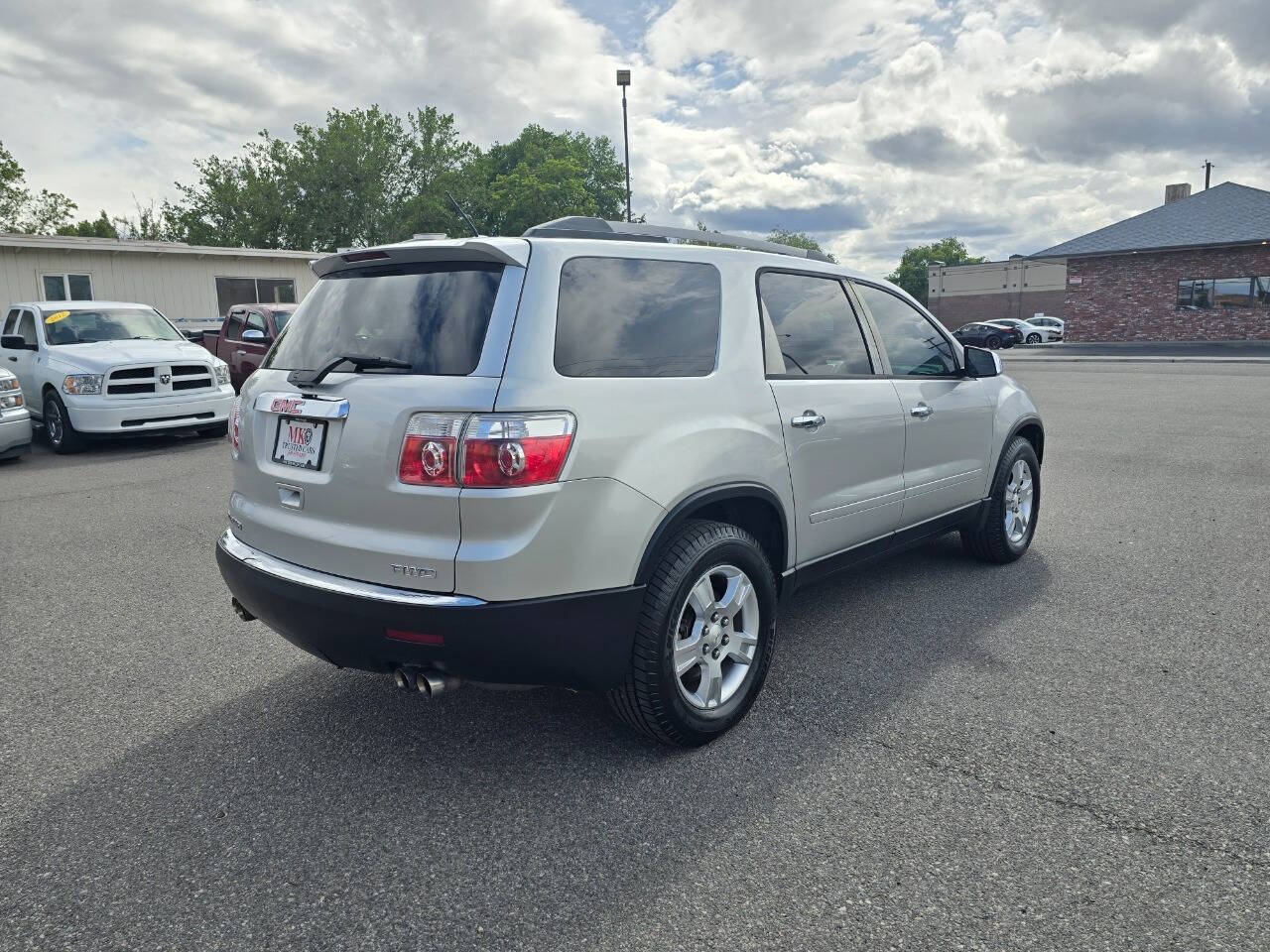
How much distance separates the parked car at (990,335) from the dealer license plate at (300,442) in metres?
40.0

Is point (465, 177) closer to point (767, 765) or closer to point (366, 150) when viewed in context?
point (366, 150)

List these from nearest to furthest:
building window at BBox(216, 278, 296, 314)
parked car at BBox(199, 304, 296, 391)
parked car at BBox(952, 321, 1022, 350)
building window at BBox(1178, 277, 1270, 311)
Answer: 1. parked car at BBox(199, 304, 296, 391)
2. building window at BBox(216, 278, 296, 314)
3. building window at BBox(1178, 277, 1270, 311)
4. parked car at BBox(952, 321, 1022, 350)

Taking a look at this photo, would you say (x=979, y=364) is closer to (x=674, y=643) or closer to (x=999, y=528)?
(x=999, y=528)

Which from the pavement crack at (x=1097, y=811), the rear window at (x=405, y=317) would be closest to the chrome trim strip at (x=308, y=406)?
the rear window at (x=405, y=317)

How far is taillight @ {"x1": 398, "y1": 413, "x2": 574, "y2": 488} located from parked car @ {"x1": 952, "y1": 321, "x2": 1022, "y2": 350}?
131 feet

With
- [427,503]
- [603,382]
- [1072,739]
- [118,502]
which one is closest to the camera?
[427,503]

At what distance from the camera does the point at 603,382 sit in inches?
113

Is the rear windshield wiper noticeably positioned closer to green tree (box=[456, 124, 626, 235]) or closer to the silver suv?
the silver suv

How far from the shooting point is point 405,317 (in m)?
3.00

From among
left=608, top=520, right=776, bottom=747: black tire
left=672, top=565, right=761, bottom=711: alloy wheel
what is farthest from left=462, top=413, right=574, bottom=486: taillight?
left=672, top=565, right=761, bottom=711: alloy wheel

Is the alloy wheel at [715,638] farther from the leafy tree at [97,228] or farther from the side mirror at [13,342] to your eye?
the leafy tree at [97,228]

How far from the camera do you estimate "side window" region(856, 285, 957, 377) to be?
4.40m

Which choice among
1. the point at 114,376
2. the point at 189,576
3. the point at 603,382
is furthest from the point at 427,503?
the point at 114,376

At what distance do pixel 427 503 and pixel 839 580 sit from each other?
3.13 meters
